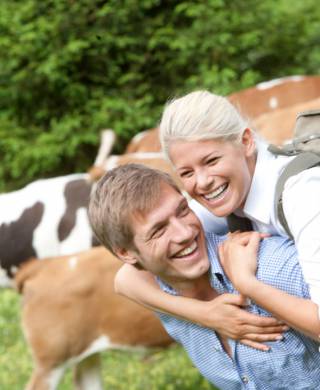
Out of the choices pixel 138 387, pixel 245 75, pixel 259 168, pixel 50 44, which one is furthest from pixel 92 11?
pixel 259 168

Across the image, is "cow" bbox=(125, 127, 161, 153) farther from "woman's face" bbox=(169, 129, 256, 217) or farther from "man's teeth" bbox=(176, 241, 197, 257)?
"man's teeth" bbox=(176, 241, 197, 257)

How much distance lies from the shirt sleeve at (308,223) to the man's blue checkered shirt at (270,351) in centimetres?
11

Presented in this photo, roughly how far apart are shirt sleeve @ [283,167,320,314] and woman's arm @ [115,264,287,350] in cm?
26

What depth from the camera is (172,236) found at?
88.4 inches

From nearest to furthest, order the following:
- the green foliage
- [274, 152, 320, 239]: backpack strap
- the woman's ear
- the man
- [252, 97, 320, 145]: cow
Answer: [274, 152, 320, 239]: backpack strap, the man, the woman's ear, [252, 97, 320, 145]: cow, the green foliage

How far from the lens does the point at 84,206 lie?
4891 millimetres

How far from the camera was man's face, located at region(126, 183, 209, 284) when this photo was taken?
2252mm

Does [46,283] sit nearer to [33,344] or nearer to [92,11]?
[33,344]

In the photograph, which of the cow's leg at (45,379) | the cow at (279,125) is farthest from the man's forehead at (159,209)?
the cow at (279,125)

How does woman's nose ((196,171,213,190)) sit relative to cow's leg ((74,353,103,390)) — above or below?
above

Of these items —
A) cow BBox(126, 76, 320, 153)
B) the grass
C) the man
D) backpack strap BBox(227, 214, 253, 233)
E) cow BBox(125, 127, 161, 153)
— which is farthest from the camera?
cow BBox(126, 76, 320, 153)

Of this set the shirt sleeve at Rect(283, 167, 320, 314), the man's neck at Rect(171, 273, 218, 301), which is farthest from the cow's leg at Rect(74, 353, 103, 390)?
the shirt sleeve at Rect(283, 167, 320, 314)

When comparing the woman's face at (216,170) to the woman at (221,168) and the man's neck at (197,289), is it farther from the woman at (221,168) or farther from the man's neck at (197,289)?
the man's neck at (197,289)

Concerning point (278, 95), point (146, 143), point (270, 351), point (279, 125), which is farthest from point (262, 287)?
point (278, 95)
